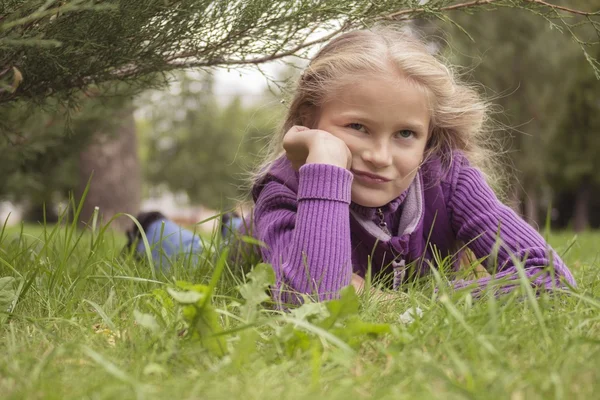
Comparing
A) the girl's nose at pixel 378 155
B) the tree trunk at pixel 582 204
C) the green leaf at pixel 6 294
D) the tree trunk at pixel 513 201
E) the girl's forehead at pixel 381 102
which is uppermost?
the girl's forehead at pixel 381 102

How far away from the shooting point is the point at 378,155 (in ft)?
8.02

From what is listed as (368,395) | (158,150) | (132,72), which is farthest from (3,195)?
(158,150)

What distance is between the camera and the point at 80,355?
144 centimetres

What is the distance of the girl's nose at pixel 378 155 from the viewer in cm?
245

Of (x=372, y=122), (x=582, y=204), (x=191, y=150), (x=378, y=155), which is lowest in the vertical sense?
(x=582, y=204)

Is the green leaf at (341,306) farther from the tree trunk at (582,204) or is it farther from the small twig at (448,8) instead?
the tree trunk at (582,204)

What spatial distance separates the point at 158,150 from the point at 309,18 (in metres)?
22.2

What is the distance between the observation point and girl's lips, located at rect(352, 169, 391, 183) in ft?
8.30

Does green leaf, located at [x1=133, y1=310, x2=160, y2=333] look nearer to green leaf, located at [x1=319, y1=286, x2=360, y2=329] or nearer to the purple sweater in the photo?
green leaf, located at [x1=319, y1=286, x2=360, y2=329]

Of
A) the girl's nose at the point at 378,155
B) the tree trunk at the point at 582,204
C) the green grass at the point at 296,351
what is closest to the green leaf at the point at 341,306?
the green grass at the point at 296,351

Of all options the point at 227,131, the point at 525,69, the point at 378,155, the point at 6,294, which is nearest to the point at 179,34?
the point at 378,155

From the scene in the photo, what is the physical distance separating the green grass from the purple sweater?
283mm

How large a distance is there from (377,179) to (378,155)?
0.13m

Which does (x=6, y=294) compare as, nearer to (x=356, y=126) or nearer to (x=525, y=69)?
(x=356, y=126)
